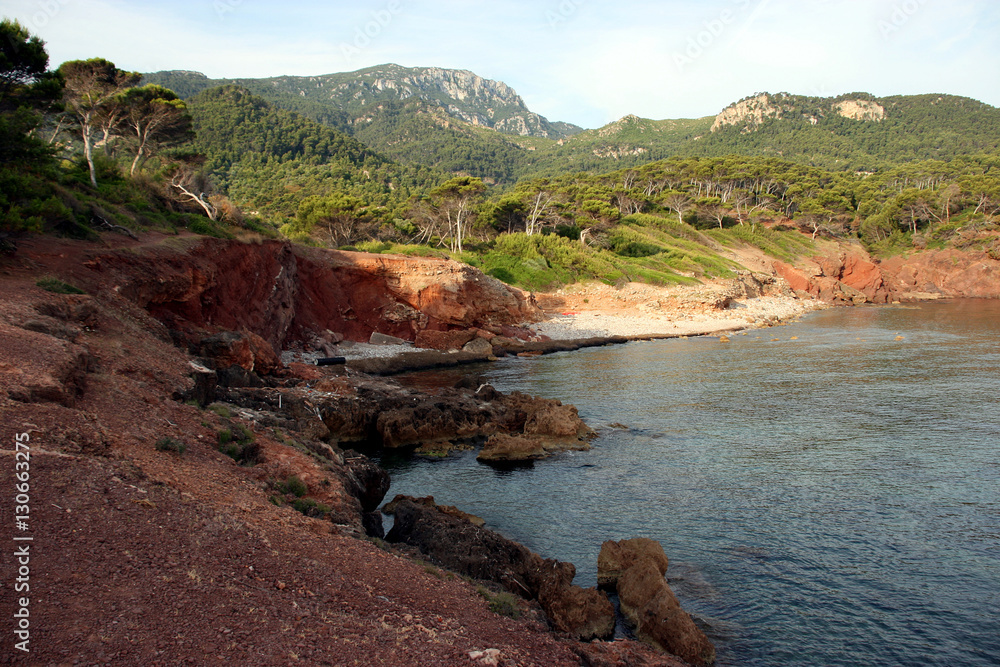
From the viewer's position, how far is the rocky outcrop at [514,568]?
8.21m

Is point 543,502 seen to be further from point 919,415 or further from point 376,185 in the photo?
point 376,185

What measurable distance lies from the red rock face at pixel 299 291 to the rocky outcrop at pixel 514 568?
1232 centimetres

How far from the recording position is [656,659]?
7.07 m

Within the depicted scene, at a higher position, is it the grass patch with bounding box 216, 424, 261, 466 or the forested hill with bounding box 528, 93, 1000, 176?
the forested hill with bounding box 528, 93, 1000, 176

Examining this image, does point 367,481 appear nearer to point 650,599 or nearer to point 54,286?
point 650,599

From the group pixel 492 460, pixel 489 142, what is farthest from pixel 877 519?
pixel 489 142

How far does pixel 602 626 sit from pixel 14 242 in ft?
55.8

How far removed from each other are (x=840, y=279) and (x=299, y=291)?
5914 cm

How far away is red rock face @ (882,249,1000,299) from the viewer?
59.4 metres

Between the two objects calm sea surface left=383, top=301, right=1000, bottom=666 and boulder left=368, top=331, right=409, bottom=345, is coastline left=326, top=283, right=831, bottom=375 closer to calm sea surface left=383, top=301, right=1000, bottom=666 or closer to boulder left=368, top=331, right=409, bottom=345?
boulder left=368, top=331, right=409, bottom=345

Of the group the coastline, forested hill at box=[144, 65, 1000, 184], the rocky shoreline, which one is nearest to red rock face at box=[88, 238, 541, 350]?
the rocky shoreline

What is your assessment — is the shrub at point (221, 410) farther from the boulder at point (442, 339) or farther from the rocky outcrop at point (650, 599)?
the boulder at point (442, 339)

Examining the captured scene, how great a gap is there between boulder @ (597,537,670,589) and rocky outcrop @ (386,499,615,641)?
0.56 meters

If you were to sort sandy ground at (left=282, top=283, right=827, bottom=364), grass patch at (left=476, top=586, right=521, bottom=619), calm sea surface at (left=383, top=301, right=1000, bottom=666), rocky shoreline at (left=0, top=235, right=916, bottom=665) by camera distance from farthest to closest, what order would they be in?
sandy ground at (left=282, top=283, right=827, bottom=364)
calm sea surface at (left=383, top=301, right=1000, bottom=666)
grass patch at (left=476, top=586, right=521, bottom=619)
rocky shoreline at (left=0, top=235, right=916, bottom=665)
